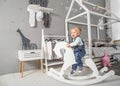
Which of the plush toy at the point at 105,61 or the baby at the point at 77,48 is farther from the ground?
the baby at the point at 77,48

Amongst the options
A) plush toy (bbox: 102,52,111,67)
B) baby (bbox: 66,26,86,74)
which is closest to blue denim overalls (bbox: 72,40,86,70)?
baby (bbox: 66,26,86,74)

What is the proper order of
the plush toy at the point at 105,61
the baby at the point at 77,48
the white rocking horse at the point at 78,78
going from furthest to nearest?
the plush toy at the point at 105,61 < the baby at the point at 77,48 < the white rocking horse at the point at 78,78

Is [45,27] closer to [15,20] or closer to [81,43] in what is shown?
[15,20]

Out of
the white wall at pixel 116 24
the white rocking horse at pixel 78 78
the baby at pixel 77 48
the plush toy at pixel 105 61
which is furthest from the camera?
the white wall at pixel 116 24

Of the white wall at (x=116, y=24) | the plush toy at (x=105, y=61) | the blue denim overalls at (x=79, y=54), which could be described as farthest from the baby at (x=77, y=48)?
the white wall at (x=116, y=24)

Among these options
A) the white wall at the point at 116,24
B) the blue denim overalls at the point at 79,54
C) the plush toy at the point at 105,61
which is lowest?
the plush toy at the point at 105,61

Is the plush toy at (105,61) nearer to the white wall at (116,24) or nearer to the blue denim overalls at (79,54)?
the blue denim overalls at (79,54)

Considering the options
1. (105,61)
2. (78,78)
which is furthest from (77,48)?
(105,61)

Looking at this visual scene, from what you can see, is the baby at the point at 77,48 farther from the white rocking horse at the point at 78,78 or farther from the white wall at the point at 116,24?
the white wall at the point at 116,24

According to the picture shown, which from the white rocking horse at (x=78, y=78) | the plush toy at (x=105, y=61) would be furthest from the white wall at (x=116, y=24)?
the white rocking horse at (x=78, y=78)

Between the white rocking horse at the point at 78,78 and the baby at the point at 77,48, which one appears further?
the baby at the point at 77,48

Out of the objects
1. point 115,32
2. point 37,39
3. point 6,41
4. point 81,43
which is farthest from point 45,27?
point 115,32

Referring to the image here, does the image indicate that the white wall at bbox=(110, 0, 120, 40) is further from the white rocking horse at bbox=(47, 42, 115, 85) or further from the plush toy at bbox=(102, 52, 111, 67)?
the white rocking horse at bbox=(47, 42, 115, 85)

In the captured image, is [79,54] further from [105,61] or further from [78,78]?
[105,61]
